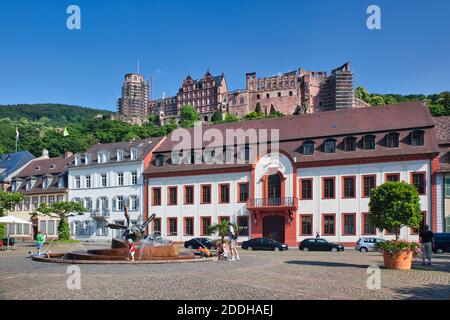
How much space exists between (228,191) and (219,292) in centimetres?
3878

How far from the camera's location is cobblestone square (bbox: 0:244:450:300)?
46.4ft

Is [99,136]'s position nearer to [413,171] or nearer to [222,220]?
[222,220]

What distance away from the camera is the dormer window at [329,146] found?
1914 inches

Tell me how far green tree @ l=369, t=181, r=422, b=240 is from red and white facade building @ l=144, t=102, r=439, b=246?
22915 millimetres

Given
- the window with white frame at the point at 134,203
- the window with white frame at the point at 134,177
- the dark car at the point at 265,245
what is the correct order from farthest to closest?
1. the window with white frame at the point at 134,177
2. the window with white frame at the point at 134,203
3. the dark car at the point at 265,245

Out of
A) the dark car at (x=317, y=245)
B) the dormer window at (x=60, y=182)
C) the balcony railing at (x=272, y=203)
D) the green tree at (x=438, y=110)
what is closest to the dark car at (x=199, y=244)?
the dark car at (x=317, y=245)

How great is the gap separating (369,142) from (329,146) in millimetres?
3624

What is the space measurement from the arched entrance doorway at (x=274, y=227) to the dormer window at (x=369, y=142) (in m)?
10.2

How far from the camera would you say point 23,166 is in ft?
258

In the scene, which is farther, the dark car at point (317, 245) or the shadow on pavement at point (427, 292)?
the dark car at point (317, 245)

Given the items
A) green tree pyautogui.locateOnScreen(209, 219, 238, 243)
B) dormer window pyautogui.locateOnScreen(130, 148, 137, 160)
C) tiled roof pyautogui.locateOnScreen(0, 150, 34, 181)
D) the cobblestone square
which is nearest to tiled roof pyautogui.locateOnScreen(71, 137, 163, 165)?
dormer window pyautogui.locateOnScreen(130, 148, 137, 160)

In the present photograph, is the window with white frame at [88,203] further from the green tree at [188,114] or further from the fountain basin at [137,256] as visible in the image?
the green tree at [188,114]

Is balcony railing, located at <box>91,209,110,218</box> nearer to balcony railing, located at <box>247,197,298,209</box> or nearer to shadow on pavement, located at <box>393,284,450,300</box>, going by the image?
balcony railing, located at <box>247,197,298,209</box>
